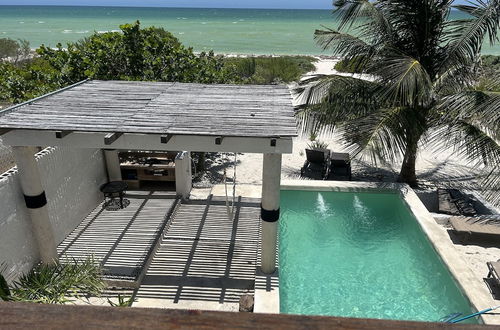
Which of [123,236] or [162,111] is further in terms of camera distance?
[123,236]

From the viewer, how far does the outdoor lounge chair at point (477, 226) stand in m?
8.73

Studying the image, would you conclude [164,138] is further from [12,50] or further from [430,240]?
[12,50]

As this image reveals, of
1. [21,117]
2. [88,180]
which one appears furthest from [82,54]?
[21,117]

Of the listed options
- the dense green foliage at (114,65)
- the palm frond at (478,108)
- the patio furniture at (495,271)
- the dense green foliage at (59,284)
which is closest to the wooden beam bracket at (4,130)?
the dense green foliage at (59,284)

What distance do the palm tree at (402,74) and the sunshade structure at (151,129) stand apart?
10.9 feet

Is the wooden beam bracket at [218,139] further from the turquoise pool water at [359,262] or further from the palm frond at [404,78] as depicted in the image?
the palm frond at [404,78]

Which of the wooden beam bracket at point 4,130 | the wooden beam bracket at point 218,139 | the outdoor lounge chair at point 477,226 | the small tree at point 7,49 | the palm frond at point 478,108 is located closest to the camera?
the wooden beam bracket at point 218,139

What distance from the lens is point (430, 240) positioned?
8.51 metres

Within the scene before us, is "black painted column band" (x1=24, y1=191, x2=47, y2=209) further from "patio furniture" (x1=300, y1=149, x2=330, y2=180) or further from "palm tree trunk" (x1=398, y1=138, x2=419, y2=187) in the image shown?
"palm tree trunk" (x1=398, y1=138, x2=419, y2=187)

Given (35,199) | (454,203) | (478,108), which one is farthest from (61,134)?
(454,203)

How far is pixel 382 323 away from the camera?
108 centimetres

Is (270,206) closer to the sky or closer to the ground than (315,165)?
closer to the sky

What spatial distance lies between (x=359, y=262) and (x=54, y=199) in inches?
275

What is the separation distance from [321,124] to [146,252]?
21.4 feet
